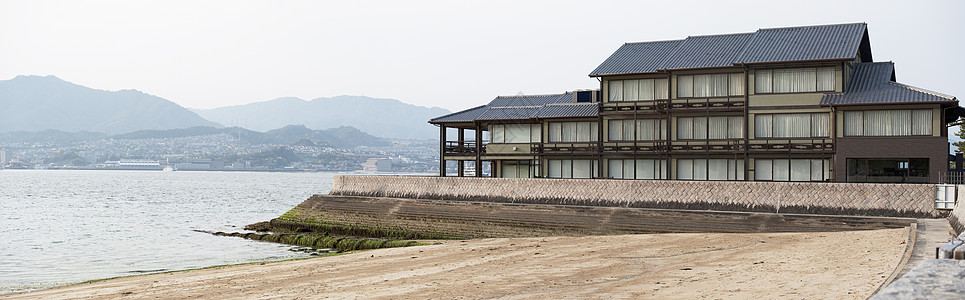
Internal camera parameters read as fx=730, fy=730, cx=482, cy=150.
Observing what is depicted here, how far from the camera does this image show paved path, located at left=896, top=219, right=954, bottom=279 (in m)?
14.2

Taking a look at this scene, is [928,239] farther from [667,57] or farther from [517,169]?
[517,169]

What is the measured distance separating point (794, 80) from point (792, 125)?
7.77ft

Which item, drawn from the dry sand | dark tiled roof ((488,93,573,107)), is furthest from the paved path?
dark tiled roof ((488,93,573,107))

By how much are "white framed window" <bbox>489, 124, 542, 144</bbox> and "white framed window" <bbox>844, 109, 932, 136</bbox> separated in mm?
18854

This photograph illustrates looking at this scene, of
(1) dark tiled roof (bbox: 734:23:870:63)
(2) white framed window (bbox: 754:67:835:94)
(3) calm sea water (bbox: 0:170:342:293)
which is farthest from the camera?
(1) dark tiled roof (bbox: 734:23:870:63)

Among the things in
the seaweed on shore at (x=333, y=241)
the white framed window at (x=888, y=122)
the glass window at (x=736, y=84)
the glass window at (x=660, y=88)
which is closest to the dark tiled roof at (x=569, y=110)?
the glass window at (x=660, y=88)

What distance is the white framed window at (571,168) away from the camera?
46.0 m

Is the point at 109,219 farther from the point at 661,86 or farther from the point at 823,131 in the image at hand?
the point at 823,131

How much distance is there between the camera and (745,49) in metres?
40.9

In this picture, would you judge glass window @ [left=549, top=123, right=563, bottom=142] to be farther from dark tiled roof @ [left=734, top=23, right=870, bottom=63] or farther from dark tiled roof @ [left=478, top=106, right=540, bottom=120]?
dark tiled roof @ [left=734, top=23, right=870, bottom=63]

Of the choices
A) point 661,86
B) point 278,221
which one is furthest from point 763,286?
Answer: point 278,221

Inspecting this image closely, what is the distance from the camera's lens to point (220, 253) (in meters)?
34.0

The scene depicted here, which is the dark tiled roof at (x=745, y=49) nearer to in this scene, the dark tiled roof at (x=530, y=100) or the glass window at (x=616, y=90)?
the glass window at (x=616, y=90)

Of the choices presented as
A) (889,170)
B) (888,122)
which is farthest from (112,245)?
(889,170)
